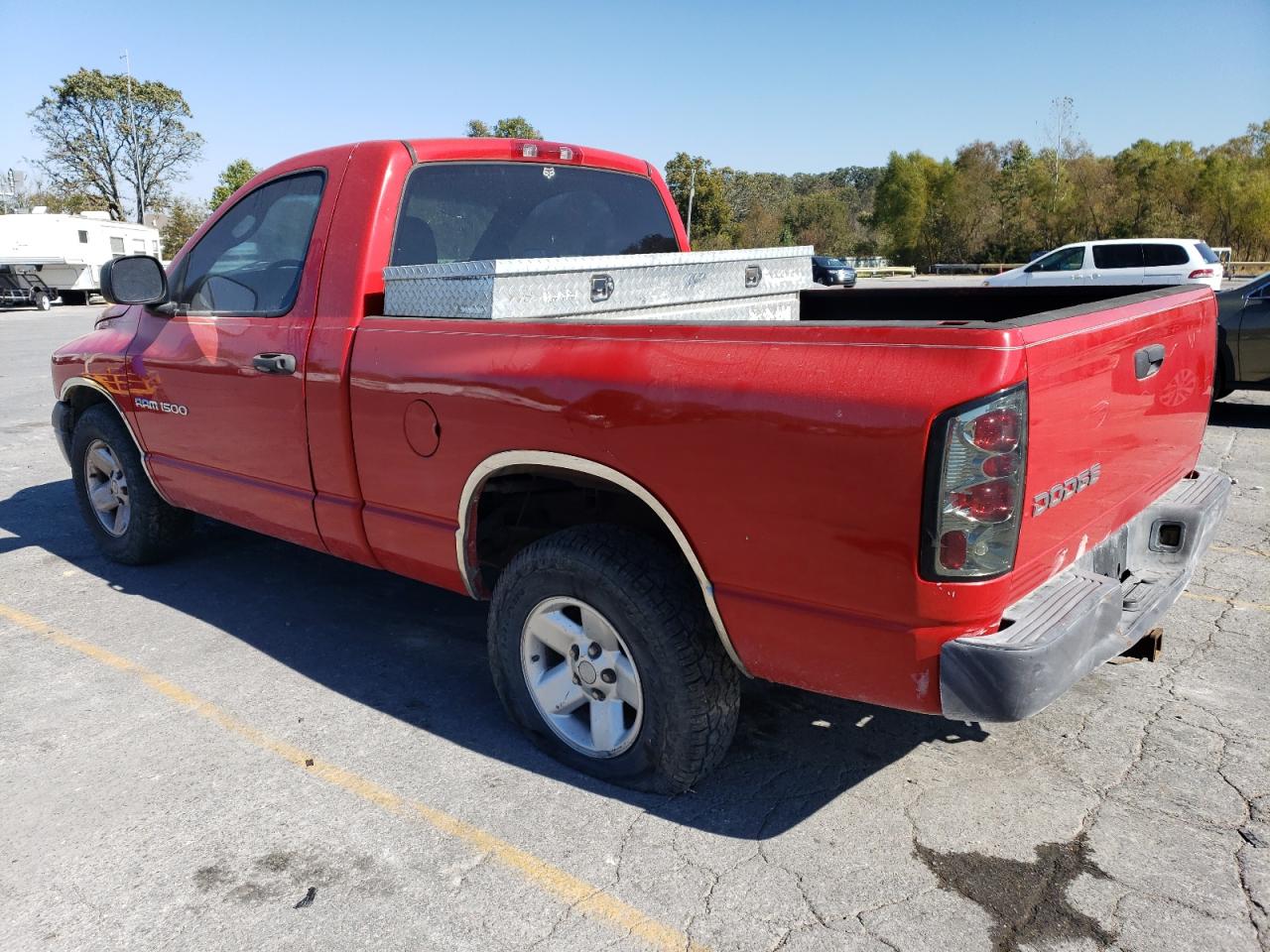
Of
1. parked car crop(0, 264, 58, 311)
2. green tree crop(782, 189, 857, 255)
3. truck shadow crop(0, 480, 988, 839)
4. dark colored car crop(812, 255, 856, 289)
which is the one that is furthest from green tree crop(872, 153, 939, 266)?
truck shadow crop(0, 480, 988, 839)

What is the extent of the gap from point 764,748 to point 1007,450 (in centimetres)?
156

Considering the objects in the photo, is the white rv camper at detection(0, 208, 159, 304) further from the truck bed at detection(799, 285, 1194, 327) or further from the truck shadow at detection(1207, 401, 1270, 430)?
the truck bed at detection(799, 285, 1194, 327)

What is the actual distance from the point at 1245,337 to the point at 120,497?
30.2 ft

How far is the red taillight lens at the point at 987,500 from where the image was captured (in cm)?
228

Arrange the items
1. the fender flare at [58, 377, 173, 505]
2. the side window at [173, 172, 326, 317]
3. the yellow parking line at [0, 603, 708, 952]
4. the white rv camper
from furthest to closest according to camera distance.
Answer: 1. the white rv camper
2. the fender flare at [58, 377, 173, 505]
3. the side window at [173, 172, 326, 317]
4. the yellow parking line at [0, 603, 708, 952]

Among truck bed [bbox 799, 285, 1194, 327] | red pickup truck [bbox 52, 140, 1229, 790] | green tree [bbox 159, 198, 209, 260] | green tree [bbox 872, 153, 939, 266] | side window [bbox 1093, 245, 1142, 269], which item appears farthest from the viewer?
green tree [bbox 872, 153, 939, 266]

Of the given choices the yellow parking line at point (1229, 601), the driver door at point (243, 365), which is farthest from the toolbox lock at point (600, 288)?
the yellow parking line at point (1229, 601)

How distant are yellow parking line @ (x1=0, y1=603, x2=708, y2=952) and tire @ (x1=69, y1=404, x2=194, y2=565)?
109 cm

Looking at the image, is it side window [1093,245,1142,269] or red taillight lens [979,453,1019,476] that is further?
side window [1093,245,1142,269]

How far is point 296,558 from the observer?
18.3 feet

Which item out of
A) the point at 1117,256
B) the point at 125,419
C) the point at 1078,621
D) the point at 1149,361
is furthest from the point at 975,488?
the point at 1117,256

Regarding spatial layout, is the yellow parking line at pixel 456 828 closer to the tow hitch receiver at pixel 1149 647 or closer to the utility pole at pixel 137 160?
the tow hitch receiver at pixel 1149 647

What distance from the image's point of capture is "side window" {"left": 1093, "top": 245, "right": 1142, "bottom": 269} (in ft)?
67.3

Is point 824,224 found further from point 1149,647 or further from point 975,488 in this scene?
point 975,488
